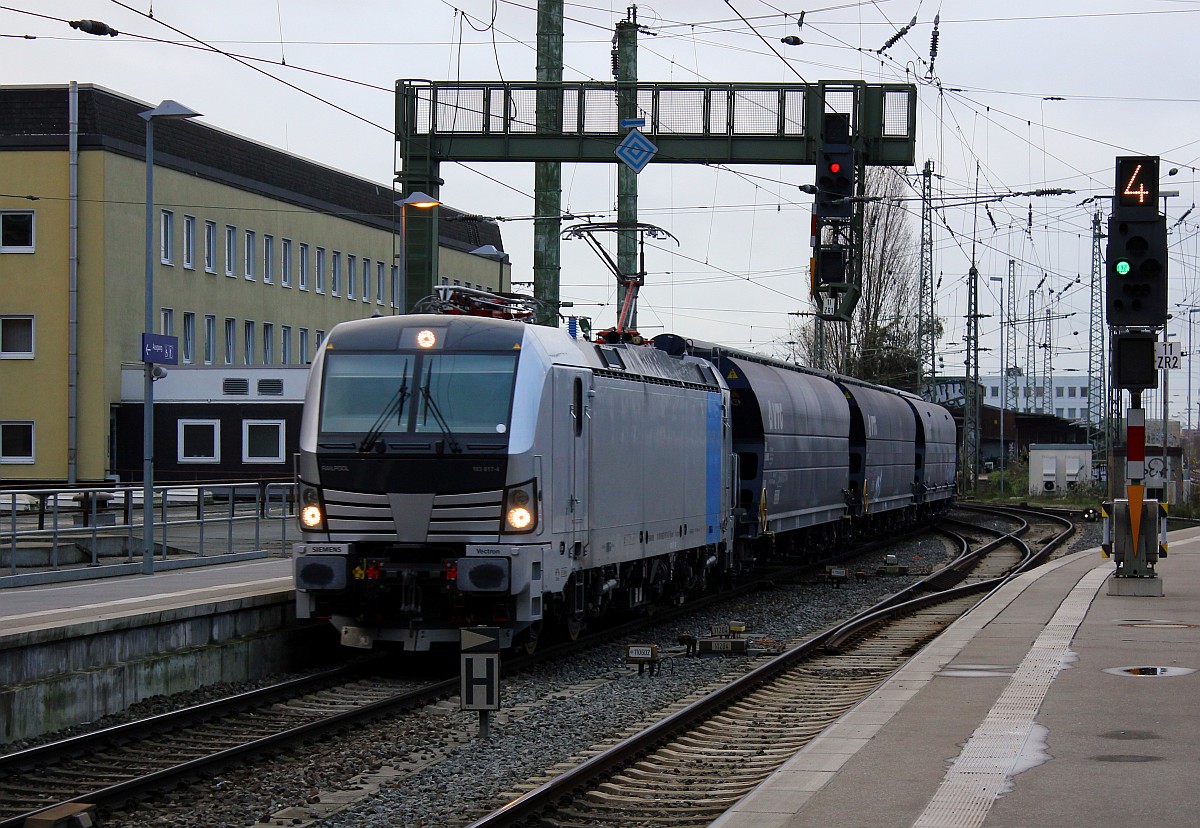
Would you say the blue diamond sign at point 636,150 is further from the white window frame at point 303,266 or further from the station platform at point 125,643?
the white window frame at point 303,266

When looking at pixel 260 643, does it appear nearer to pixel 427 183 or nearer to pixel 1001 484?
pixel 427 183

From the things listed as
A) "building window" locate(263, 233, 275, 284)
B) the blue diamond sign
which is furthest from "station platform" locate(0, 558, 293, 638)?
"building window" locate(263, 233, 275, 284)

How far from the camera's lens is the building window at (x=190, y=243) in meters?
48.3

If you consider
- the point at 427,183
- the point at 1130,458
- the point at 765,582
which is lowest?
the point at 765,582

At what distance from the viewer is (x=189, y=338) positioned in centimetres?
4912

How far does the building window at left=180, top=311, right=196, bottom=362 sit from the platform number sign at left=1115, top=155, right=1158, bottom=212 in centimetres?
3608

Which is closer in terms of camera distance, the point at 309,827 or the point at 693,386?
the point at 309,827

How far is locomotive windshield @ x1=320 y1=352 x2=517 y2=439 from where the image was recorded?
1369 cm

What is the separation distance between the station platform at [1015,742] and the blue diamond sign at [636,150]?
10.7 meters

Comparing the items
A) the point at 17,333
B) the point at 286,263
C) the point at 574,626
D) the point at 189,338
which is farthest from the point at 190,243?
the point at 574,626

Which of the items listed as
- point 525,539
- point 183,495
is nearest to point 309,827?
point 525,539

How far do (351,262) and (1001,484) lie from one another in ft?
91.7

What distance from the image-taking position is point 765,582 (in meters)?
24.8

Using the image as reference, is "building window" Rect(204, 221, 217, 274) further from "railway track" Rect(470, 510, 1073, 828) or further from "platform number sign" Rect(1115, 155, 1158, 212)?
"platform number sign" Rect(1115, 155, 1158, 212)
